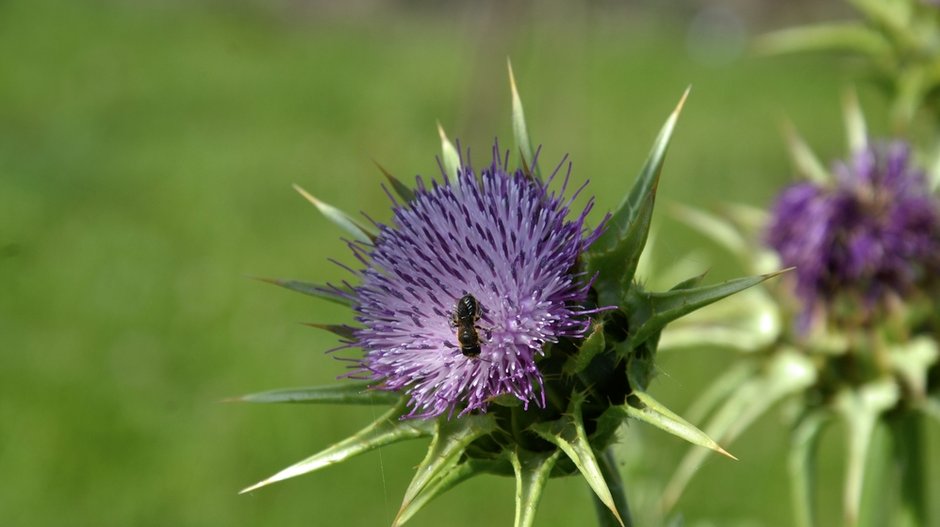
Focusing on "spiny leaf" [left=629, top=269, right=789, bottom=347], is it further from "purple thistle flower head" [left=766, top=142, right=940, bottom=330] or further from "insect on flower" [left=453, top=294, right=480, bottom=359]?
"purple thistle flower head" [left=766, top=142, right=940, bottom=330]

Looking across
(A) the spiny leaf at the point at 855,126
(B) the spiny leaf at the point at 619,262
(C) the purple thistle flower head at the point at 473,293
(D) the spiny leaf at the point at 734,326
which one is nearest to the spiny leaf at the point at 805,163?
(A) the spiny leaf at the point at 855,126

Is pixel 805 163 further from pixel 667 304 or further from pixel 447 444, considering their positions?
pixel 447 444

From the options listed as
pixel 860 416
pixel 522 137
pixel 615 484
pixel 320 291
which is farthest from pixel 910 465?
pixel 320 291

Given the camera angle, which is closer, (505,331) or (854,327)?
(505,331)

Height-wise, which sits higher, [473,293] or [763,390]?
[473,293]

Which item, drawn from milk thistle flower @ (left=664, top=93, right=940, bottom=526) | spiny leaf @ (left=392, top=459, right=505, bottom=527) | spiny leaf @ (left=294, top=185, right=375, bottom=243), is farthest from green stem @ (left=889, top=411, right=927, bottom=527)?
spiny leaf @ (left=294, top=185, right=375, bottom=243)

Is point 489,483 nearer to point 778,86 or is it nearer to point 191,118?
point 191,118
